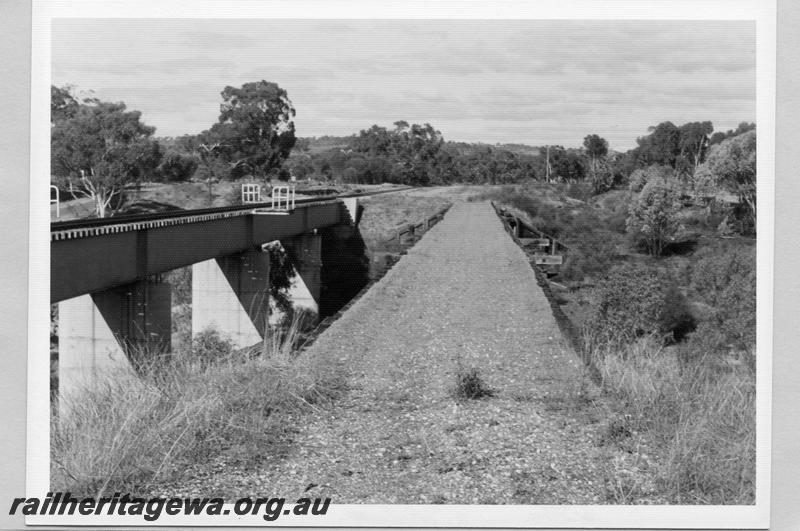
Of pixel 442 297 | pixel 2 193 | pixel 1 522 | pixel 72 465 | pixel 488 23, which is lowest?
pixel 1 522

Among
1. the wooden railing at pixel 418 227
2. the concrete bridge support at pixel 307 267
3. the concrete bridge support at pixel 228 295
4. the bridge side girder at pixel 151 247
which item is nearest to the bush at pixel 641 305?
the bridge side girder at pixel 151 247

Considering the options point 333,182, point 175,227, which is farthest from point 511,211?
point 175,227

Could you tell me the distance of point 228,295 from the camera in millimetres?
17828

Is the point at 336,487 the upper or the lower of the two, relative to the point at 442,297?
lower

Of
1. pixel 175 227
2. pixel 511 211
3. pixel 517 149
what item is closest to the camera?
pixel 517 149

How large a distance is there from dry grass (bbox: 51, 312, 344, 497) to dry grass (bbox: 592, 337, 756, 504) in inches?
83.8

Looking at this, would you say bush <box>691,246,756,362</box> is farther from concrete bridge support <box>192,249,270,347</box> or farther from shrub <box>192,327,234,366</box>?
concrete bridge support <box>192,249,270,347</box>

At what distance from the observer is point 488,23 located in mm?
5605

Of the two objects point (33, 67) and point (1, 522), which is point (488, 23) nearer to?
point (33, 67)

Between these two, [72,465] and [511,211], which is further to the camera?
[511,211]

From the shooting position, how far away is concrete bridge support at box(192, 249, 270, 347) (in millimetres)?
17672

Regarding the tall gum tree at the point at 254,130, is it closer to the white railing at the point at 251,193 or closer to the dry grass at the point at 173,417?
the white railing at the point at 251,193

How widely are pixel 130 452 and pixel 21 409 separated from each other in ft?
2.81

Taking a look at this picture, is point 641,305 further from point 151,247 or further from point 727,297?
point 151,247
